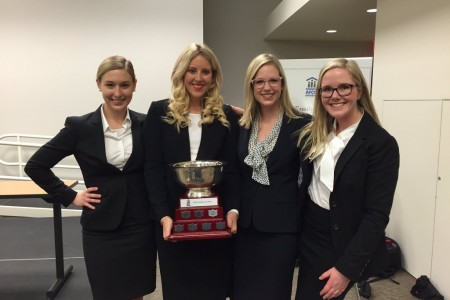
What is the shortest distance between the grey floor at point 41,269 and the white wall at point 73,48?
4.51 ft

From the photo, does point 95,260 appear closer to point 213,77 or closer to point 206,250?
point 206,250

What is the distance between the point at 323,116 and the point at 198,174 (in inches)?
25.2

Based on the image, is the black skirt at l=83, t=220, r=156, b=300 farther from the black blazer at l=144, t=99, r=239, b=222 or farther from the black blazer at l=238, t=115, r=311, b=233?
the black blazer at l=238, t=115, r=311, b=233

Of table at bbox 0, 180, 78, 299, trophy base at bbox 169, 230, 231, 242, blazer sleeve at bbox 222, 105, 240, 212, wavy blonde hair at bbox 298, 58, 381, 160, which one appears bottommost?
table at bbox 0, 180, 78, 299

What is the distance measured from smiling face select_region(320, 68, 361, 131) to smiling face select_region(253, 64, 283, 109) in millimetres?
290

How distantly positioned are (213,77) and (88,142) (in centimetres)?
71

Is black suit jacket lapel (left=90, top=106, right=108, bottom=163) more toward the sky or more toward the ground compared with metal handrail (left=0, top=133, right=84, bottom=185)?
more toward the sky

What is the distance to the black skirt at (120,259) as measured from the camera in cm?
184

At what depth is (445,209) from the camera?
292 centimetres

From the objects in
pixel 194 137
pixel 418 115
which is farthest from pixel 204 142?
pixel 418 115

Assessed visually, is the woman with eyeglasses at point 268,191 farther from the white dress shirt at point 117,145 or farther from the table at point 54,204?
the table at point 54,204

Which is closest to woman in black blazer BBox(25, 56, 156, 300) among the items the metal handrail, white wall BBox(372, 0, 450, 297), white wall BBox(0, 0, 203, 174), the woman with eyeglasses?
the woman with eyeglasses

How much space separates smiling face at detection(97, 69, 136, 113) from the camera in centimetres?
178

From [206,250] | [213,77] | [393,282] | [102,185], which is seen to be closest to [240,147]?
[213,77]
